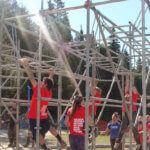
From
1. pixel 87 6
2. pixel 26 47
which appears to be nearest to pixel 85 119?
→ pixel 87 6

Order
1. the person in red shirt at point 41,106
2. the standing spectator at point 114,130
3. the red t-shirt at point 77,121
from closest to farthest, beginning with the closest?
the red t-shirt at point 77,121 → the person in red shirt at point 41,106 → the standing spectator at point 114,130

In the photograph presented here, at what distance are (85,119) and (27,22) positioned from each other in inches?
931

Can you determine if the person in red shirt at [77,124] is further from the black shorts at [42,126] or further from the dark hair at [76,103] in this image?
the black shorts at [42,126]

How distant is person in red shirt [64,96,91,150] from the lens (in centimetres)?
476

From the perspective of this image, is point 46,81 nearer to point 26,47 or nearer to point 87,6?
point 87,6

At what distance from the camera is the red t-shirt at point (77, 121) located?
15.6ft

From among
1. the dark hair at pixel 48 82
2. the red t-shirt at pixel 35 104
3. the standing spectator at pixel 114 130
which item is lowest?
the standing spectator at pixel 114 130

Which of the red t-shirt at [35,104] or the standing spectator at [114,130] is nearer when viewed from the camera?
the red t-shirt at [35,104]

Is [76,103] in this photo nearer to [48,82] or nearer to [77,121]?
[77,121]

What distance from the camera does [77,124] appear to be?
478 centimetres

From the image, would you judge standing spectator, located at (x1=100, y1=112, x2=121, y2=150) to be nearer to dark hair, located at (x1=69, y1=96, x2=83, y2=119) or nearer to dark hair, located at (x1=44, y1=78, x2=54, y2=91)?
dark hair, located at (x1=69, y1=96, x2=83, y2=119)

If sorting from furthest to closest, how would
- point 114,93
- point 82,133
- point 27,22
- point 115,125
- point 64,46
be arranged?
1. point 27,22
2. point 114,93
3. point 115,125
4. point 64,46
5. point 82,133

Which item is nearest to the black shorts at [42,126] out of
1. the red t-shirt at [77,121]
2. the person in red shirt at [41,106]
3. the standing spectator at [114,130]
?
the person in red shirt at [41,106]

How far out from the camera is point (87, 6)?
4582 millimetres
